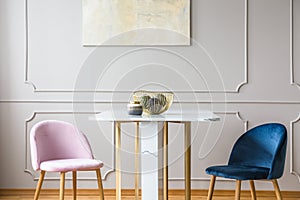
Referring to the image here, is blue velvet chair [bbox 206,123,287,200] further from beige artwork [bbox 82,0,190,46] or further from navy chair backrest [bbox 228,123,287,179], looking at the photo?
beige artwork [bbox 82,0,190,46]

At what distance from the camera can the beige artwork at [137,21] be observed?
420 centimetres

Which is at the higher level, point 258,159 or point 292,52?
point 292,52

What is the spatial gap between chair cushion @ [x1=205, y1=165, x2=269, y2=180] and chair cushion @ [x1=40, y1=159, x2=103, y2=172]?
745 millimetres

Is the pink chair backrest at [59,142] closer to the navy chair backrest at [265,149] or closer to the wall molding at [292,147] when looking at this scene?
the navy chair backrest at [265,149]

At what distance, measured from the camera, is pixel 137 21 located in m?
4.20

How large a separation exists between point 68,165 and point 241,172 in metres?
1.05

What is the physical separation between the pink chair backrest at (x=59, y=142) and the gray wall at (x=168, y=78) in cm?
53

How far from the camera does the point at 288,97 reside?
4.18 m

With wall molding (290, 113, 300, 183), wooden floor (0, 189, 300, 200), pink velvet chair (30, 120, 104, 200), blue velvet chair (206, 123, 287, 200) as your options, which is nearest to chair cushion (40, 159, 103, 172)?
pink velvet chair (30, 120, 104, 200)

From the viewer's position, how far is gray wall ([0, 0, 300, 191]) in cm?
419

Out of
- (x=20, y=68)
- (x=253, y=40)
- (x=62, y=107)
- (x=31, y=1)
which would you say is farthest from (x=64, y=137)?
(x=253, y=40)

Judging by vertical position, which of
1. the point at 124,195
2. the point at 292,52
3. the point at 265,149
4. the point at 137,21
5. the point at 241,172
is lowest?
the point at 124,195

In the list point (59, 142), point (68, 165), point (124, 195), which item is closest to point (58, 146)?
point (59, 142)

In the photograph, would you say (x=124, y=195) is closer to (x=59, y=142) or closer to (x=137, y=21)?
(x=59, y=142)
